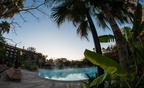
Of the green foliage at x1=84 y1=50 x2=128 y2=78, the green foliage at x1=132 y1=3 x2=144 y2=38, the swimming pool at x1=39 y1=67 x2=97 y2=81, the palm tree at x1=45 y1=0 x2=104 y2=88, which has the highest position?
the palm tree at x1=45 y1=0 x2=104 y2=88

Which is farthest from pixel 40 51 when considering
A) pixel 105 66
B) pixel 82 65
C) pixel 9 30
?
pixel 105 66

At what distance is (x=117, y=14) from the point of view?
839 cm

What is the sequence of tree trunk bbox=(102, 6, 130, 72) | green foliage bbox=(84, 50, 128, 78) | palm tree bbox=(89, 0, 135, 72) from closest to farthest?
green foliage bbox=(84, 50, 128, 78) → tree trunk bbox=(102, 6, 130, 72) → palm tree bbox=(89, 0, 135, 72)

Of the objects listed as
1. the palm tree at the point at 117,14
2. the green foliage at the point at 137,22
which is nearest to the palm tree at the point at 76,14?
the palm tree at the point at 117,14

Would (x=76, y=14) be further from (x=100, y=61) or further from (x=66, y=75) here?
(x=66, y=75)

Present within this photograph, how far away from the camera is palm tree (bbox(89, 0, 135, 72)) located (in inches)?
201

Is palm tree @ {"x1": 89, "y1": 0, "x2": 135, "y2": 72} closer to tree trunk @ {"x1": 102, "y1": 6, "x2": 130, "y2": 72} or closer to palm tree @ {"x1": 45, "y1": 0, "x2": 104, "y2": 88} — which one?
tree trunk @ {"x1": 102, "y1": 6, "x2": 130, "y2": 72}

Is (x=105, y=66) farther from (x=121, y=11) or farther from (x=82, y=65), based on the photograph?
(x=82, y=65)

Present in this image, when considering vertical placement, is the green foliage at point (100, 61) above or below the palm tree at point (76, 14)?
below

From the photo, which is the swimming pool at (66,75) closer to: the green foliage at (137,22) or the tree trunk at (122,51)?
the tree trunk at (122,51)

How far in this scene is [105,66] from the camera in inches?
118

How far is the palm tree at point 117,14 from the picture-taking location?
16.7ft

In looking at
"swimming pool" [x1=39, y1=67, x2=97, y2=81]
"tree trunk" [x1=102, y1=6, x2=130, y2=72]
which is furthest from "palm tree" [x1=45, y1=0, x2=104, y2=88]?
"swimming pool" [x1=39, y1=67, x2=97, y2=81]

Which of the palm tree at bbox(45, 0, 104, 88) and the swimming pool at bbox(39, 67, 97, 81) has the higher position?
the palm tree at bbox(45, 0, 104, 88)
